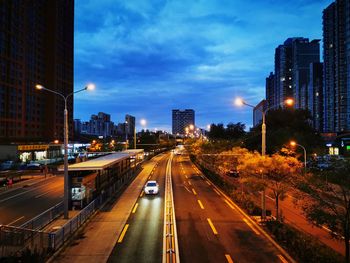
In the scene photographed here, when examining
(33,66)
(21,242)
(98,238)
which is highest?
(33,66)

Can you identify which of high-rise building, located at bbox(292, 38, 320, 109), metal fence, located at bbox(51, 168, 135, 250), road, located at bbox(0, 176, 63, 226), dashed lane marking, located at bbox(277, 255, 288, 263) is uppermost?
high-rise building, located at bbox(292, 38, 320, 109)

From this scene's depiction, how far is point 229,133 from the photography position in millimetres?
95500

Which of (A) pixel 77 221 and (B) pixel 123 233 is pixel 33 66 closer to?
(A) pixel 77 221

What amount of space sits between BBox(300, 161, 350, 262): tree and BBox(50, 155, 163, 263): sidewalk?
29.8 ft

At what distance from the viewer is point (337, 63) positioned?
425 ft

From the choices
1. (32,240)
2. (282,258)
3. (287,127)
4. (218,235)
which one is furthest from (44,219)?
(287,127)

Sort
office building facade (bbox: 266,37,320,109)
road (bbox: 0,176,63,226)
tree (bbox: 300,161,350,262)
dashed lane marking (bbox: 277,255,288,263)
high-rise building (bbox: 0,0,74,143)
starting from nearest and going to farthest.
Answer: tree (bbox: 300,161,350,262) < dashed lane marking (bbox: 277,255,288,263) < road (bbox: 0,176,63,226) < high-rise building (bbox: 0,0,74,143) < office building facade (bbox: 266,37,320,109)

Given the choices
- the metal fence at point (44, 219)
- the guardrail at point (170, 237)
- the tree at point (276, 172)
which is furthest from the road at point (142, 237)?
the tree at point (276, 172)

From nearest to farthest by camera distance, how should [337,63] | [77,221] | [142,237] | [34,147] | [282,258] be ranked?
[282,258]
[142,237]
[77,221]
[34,147]
[337,63]

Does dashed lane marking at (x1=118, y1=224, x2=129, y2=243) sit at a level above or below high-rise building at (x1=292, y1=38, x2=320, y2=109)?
below

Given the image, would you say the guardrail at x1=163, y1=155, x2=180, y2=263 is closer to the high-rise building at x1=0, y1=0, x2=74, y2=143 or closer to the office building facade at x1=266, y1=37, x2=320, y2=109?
the high-rise building at x1=0, y1=0, x2=74, y2=143

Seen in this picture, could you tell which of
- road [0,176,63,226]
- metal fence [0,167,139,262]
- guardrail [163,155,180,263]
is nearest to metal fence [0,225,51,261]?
metal fence [0,167,139,262]

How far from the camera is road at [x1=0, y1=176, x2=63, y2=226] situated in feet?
82.4

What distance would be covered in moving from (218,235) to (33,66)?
10930 cm
